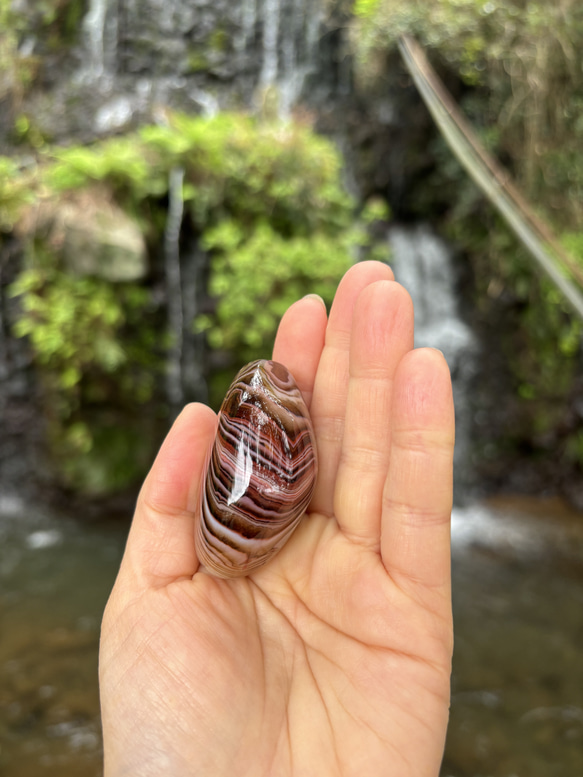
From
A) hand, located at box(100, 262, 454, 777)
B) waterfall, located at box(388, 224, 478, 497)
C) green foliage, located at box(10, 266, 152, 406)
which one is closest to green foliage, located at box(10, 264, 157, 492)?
green foliage, located at box(10, 266, 152, 406)

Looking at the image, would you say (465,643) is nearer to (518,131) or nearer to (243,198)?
(243,198)

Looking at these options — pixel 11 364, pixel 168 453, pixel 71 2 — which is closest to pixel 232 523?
pixel 168 453

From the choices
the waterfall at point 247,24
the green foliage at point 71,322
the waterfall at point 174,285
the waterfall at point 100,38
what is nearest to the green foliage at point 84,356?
the green foliage at point 71,322

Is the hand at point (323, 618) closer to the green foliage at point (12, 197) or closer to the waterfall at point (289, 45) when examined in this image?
the green foliage at point (12, 197)

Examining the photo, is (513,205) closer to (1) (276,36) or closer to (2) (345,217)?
(2) (345,217)

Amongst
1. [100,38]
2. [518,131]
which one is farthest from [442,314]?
[100,38]

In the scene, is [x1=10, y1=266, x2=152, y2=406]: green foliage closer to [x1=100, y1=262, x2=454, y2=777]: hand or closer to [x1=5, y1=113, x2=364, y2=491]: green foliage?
[x1=5, y1=113, x2=364, y2=491]: green foliage

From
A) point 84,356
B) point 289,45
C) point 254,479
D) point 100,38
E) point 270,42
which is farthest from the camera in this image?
point 100,38
